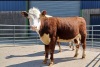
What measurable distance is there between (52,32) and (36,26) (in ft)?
2.60

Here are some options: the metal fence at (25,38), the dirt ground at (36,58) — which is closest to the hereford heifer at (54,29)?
the dirt ground at (36,58)

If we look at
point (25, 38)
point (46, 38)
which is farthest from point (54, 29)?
point (25, 38)

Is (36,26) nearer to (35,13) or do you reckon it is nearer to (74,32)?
(35,13)

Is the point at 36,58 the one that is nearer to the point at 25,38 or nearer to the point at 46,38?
the point at 46,38

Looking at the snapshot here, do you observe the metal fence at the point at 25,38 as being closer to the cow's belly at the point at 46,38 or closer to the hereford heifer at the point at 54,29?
the hereford heifer at the point at 54,29

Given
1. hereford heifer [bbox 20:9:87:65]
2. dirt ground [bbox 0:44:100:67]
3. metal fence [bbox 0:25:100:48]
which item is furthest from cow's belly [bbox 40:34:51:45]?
metal fence [bbox 0:25:100:48]

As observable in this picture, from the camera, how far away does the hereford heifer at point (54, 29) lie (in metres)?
9.35

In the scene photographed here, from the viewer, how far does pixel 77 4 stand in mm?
23109

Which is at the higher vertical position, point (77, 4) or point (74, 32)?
point (77, 4)

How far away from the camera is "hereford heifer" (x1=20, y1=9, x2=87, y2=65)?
9.35 metres

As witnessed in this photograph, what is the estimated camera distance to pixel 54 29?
32.1ft

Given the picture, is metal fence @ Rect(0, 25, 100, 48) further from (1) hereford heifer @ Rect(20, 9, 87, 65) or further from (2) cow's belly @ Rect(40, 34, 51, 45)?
(2) cow's belly @ Rect(40, 34, 51, 45)

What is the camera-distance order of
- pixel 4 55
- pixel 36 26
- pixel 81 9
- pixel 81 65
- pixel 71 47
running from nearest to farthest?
1. pixel 36 26
2. pixel 81 65
3. pixel 4 55
4. pixel 71 47
5. pixel 81 9

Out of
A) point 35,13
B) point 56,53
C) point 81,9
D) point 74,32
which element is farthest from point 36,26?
point 81,9
